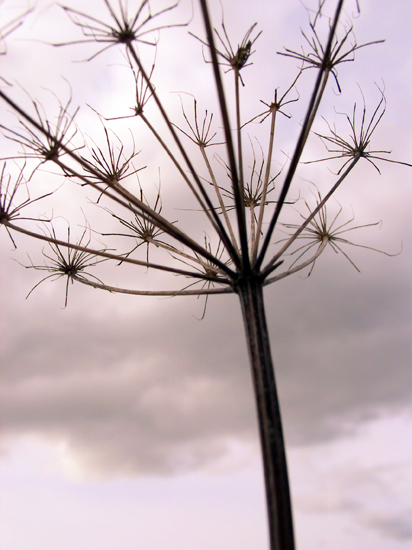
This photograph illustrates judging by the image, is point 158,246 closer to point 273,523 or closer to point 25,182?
point 25,182

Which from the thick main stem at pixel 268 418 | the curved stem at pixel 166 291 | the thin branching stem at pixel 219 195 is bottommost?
the thick main stem at pixel 268 418

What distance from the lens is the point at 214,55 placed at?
3307 mm

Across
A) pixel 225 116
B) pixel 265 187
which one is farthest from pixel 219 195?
pixel 225 116

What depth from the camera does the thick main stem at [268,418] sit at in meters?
3.41

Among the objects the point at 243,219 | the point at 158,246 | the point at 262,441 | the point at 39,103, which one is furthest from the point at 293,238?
the point at 39,103

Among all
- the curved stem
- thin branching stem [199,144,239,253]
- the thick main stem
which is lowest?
the thick main stem

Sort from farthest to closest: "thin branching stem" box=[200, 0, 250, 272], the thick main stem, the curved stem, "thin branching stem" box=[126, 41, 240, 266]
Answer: the curved stem < "thin branching stem" box=[126, 41, 240, 266] < the thick main stem < "thin branching stem" box=[200, 0, 250, 272]

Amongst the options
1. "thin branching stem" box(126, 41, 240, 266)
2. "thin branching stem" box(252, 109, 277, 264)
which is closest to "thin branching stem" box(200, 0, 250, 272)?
"thin branching stem" box(126, 41, 240, 266)

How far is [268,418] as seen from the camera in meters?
3.75

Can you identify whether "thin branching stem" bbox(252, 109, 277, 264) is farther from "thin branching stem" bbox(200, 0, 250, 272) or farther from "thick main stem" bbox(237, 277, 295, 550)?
"thin branching stem" bbox(200, 0, 250, 272)

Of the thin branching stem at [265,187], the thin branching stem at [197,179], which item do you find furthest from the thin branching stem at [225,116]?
the thin branching stem at [265,187]

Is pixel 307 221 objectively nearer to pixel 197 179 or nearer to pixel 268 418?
pixel 197 179

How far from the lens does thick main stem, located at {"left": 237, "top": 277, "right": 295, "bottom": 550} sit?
3.41 m

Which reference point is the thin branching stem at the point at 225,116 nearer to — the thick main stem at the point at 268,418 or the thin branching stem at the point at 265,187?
the thick main stem at the point at 268,418
